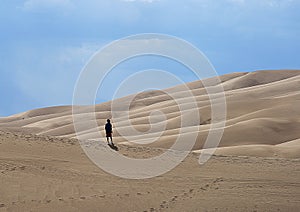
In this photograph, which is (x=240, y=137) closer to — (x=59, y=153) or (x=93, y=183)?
(x=59, y=153)

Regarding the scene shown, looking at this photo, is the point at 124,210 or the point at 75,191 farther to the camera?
the point at 75,191

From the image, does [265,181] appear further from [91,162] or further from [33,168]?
[33,168]

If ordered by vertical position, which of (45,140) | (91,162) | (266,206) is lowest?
(266,206)

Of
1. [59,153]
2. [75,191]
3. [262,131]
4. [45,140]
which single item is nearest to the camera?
[75,191]

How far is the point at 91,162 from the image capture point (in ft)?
54.5

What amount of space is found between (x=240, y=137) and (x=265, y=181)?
12.0m

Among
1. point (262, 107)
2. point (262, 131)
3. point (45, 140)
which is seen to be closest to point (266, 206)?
point (45, 140)

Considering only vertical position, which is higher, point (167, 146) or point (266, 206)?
point (167, 146)

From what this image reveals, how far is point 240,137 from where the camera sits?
27.6 meters

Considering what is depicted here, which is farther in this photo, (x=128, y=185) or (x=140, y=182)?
(x=140, y=182)

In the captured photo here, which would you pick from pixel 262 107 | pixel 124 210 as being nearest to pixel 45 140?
pixel 124 210

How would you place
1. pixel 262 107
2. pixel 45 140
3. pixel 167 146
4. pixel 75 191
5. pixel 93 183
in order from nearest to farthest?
1. pixel 75 191
2. pixel 93 183
3. pixel 45 140
4. pixel 167 146
5. pixel 262 107

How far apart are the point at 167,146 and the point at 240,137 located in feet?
13.4

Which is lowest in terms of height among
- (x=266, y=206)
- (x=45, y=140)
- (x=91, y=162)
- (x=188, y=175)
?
(x=266, y=206)
